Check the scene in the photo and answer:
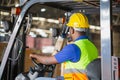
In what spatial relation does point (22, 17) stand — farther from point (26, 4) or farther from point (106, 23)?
point (106, 23)

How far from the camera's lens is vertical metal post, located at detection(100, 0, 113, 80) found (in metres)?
3.38

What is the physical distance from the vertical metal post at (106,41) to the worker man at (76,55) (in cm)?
55

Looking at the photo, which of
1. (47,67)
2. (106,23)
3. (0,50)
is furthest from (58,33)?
(0,50)

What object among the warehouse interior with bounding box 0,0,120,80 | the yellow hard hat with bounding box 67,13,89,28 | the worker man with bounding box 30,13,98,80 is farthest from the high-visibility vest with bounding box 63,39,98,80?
the warehouse interior with bounding box 0,0,120,80

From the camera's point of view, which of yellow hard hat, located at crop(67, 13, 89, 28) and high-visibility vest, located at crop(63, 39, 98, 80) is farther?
yellow hard hat, located at crop(67, 13, 89, 28)

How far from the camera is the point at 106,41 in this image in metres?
3.41

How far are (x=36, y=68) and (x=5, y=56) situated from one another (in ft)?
1.77

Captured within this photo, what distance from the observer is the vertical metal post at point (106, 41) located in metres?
3.38

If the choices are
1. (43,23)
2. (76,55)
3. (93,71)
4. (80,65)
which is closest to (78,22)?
(76,55)

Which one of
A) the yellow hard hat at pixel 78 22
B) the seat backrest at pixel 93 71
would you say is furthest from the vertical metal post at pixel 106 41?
the yellow hard hat at pixel 78 22

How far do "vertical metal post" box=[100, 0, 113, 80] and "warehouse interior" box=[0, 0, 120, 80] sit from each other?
0.07 metres

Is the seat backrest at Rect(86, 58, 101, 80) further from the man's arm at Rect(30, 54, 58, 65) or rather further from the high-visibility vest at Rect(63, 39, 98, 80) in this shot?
the man's arm at Rect(30, 54, 58, 65)

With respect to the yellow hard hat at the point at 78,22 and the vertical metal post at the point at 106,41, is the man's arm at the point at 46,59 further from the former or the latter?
the vertical metal post at the point at 106,41

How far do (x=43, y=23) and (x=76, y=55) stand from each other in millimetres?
18891
